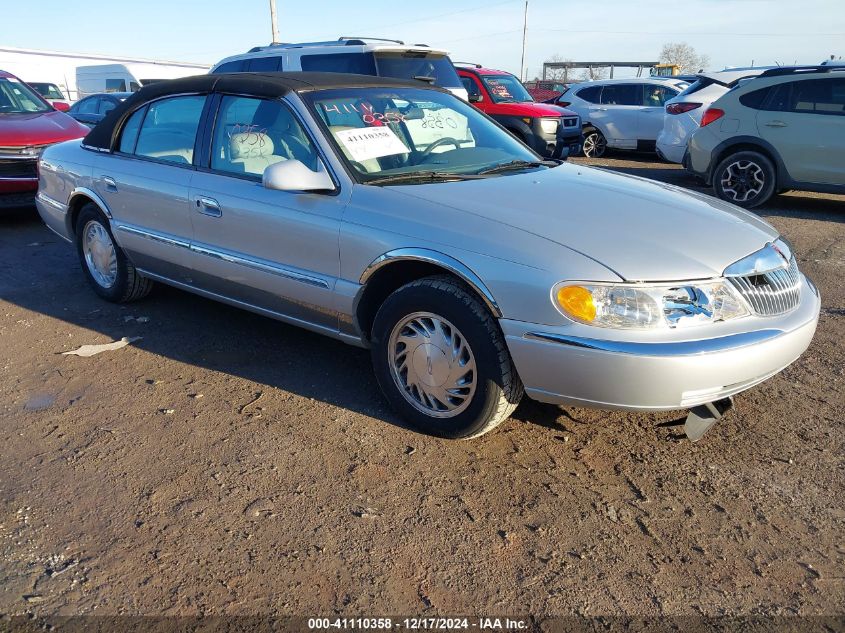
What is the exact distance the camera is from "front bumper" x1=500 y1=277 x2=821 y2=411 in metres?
2.73

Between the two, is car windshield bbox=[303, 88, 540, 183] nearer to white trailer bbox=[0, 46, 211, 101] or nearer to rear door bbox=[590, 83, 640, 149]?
rear door bbox=[590, 83, 640, 149]

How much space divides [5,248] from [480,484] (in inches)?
237

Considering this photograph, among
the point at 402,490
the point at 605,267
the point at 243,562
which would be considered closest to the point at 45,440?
the point at 243,562

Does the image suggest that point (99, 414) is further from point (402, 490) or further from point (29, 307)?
point (29, 307)

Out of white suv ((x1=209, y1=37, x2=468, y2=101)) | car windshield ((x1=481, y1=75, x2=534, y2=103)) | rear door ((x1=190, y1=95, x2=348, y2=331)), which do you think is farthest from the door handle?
car windshield ((x1=481, y1=75, x2=534, y2=103))

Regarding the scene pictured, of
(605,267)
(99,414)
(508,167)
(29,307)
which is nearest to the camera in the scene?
(605,267)

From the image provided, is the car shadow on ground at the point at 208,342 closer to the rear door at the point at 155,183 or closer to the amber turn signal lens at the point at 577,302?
the rear door at the point at 155,183

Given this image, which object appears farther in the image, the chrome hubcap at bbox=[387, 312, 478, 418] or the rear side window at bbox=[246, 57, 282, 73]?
the rear side window at bbox=[246, 57, 282, 73]

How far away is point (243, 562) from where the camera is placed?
2525mm

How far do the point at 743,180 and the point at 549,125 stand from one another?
4041mm

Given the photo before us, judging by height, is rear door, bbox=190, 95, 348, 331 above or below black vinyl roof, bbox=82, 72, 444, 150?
below

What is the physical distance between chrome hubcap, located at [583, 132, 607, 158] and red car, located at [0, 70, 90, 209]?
937 centimetres

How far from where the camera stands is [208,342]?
4.58m

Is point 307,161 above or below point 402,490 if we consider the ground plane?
above
